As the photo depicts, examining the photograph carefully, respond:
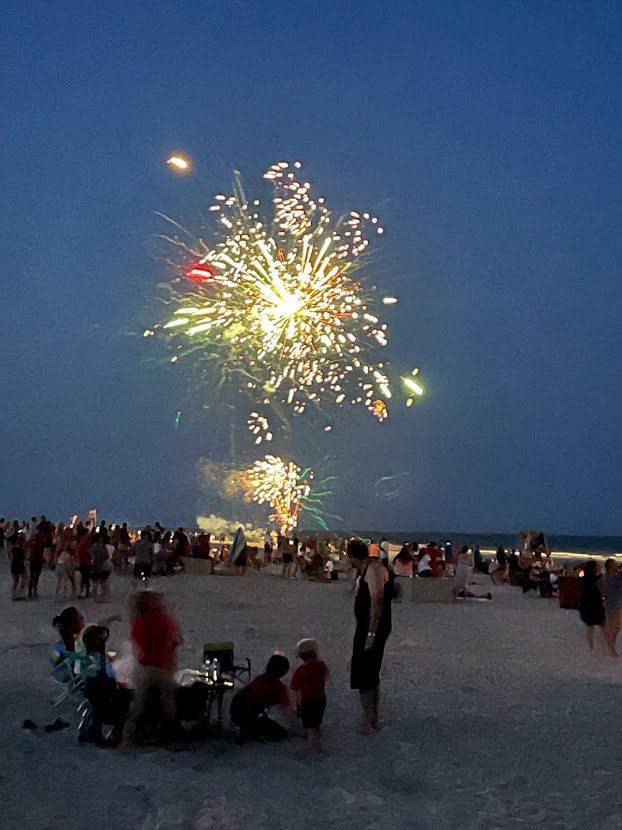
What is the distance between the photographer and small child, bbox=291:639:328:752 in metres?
7.25

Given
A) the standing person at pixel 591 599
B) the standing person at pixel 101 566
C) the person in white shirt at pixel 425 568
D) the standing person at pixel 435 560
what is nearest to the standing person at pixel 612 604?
the standing person at pixel 591 599

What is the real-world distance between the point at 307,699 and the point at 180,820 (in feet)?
6.90

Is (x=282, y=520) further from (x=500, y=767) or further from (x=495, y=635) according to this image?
(x=500, y=767)

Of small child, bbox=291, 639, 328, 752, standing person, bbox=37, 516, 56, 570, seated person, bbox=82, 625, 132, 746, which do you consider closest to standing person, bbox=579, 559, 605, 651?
small child, bbox=291, 639, 328, 752

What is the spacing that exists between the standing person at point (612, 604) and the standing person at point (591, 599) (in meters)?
0.09

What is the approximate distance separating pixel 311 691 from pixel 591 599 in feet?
22.3

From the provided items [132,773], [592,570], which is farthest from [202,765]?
[592,570]

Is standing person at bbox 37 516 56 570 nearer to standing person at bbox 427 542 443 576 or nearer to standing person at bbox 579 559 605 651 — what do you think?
standing person at bbox 427 542 443 576

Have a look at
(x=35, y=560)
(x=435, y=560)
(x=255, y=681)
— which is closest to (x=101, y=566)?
(x=35, y=560)

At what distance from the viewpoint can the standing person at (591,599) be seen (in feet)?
41.7

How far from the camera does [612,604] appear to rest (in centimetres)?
1303

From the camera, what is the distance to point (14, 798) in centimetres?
569

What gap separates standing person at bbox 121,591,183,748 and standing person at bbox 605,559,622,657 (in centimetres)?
783

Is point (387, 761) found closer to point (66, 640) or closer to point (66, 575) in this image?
point (66, 640)
